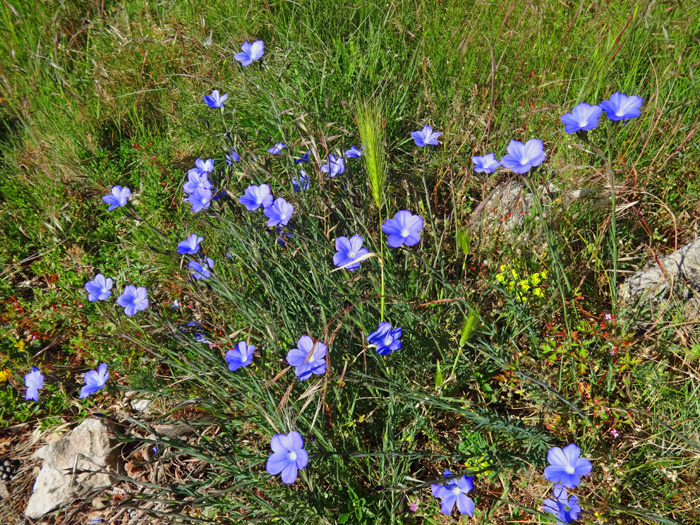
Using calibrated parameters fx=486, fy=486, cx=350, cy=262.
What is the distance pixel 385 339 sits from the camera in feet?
5.51

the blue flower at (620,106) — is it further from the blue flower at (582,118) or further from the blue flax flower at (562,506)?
the blue flax flower at (562,506)

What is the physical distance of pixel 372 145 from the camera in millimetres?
1489

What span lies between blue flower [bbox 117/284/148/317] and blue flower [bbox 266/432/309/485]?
0.93 meters

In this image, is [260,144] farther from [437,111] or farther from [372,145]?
[372,145]

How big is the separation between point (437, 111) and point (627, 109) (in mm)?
1392

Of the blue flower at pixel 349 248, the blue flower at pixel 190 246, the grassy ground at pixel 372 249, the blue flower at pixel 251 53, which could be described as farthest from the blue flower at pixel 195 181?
the blue flower at pixel 349 248

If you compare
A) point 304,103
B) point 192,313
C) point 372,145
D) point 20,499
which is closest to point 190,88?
point 304,103

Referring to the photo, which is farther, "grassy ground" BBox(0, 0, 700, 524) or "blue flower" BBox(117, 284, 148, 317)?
"blue flower" BBox(117, 284, 148, 317)

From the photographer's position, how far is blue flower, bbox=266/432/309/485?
1359mm

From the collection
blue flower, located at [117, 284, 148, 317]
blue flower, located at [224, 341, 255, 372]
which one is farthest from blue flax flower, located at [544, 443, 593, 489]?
blue flower, located at [117, 284, 148, 317]

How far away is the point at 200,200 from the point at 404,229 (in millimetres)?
836

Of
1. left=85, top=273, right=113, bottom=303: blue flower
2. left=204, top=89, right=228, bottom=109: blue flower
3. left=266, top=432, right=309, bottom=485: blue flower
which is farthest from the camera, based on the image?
Answer: left=204, top=89, right=228, bottom=109: blue flower

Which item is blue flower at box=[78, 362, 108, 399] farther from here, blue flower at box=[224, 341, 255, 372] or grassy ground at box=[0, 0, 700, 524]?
blue flower at box=[224, 341, 255, 372]

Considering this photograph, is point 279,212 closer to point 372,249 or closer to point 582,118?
point 372,249
